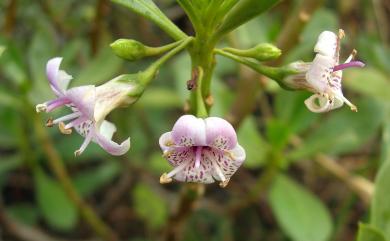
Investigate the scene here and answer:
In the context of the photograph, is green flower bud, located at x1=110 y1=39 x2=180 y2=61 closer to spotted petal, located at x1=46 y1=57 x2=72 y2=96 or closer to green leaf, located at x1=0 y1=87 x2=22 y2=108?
spotted petal, located at x1=46 y1=57 x2=72 y2=96

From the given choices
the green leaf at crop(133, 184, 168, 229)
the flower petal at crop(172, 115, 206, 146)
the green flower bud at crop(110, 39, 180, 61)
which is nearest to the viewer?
the flower petal at crop(172, 115, 206, 146)

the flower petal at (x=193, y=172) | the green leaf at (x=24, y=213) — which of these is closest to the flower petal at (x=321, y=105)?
the flower petal at (x=193, y=172)

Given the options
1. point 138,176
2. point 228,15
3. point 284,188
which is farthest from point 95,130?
point 138,176

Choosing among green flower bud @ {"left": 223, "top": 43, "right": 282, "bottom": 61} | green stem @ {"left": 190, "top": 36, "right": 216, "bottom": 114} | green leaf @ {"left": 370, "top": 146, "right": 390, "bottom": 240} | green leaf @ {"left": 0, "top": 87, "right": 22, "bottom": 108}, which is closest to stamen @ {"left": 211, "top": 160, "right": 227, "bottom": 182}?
green stem @ {"left": 190, "top": 36, "right": 216, "bottom": 114}

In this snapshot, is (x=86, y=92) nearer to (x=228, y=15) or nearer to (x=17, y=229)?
(x=228, y=15)

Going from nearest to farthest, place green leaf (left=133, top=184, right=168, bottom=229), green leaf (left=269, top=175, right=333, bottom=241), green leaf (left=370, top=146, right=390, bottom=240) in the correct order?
green leaf (left=370, top=146, right=390, bottom=240) → green leaf (left=269, top=175, right=333, bottom=241) → green leaf (left=133, top=184, right=168, bottom=229)

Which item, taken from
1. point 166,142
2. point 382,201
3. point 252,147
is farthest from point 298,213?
point 166,142

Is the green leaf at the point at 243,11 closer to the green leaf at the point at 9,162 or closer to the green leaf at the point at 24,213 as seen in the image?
the green leaf at the point at 9,162
